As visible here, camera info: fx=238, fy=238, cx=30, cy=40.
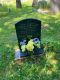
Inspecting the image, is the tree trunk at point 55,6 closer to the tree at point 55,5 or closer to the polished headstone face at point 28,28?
the tree at point 55,5

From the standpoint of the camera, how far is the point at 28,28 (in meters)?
7.74

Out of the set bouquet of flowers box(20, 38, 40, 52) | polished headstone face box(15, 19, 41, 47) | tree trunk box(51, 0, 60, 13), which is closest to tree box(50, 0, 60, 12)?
tree trunk box(51, 0, 60, 13)

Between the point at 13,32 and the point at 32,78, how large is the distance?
571 cm

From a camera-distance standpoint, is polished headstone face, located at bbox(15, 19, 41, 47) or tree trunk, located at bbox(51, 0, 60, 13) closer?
polished headstone face, located at bbox(15, 19, 41, 47)

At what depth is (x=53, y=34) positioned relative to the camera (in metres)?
11.6

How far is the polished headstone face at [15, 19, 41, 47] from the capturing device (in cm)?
767

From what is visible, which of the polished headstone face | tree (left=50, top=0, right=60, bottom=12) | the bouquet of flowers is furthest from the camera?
tree (left=50, top=0, right=60, bottom=12)

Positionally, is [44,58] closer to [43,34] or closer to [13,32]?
[43,34]

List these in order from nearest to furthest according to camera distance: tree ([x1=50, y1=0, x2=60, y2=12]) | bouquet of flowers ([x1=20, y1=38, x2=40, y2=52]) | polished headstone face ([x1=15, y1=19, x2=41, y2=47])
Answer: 1. bouquet of flowers ([x1=20, y1=38, x2=40, y2=52])
2. polished headstone face ([x1=15, y1=19, x2=41, y2=47])
3. tree ([x1=50, y1=0, x2=60, y2=12])

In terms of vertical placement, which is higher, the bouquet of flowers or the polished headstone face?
the polished headstone face

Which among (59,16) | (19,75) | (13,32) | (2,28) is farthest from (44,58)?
(59,16)

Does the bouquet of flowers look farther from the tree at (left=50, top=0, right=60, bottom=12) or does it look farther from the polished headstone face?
the tree at (left=50, top=0, right=60, bottom=12)

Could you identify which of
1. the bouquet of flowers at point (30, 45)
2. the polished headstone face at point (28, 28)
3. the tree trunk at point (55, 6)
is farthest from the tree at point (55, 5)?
the bouquet of flowers at point (30, 45)

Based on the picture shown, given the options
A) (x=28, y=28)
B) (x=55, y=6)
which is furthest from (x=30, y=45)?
(x=55, y=6)
